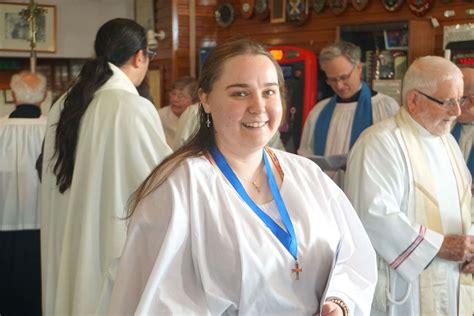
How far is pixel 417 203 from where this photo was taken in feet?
8.91

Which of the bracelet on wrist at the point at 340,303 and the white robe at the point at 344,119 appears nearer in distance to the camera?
the bracelet on wrist at the point at 340,303

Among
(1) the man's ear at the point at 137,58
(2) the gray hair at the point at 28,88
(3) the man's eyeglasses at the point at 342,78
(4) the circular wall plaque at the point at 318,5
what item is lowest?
(2) the gray hair at the point at 28,88

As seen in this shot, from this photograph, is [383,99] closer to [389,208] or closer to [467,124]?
[467,124]

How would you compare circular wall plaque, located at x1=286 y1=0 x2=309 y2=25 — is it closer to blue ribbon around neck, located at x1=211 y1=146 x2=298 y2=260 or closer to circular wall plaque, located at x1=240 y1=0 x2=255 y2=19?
circular wall plaque, located at x1=240 y1=0 x2=255 y2=19

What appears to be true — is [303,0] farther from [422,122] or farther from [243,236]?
[243,236]

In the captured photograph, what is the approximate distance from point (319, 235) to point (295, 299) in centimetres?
19

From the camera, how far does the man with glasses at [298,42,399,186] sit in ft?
13.6

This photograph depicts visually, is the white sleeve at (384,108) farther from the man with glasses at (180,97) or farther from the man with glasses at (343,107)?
the man with glasses at (180,97)

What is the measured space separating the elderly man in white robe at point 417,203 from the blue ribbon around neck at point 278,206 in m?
0.89

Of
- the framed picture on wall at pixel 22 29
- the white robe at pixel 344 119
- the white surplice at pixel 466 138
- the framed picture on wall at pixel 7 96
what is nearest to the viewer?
the white surplice at pixel 466 138

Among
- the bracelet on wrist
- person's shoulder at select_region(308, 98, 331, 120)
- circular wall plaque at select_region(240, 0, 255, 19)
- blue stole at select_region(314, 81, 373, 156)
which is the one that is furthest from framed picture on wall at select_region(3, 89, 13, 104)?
the bracelet on wrist

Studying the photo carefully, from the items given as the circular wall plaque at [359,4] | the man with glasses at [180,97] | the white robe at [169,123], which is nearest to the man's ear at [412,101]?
the circular wall plaque at [359,4]

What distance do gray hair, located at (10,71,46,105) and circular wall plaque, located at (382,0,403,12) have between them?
8.04 feet

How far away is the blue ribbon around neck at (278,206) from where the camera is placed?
176cm
